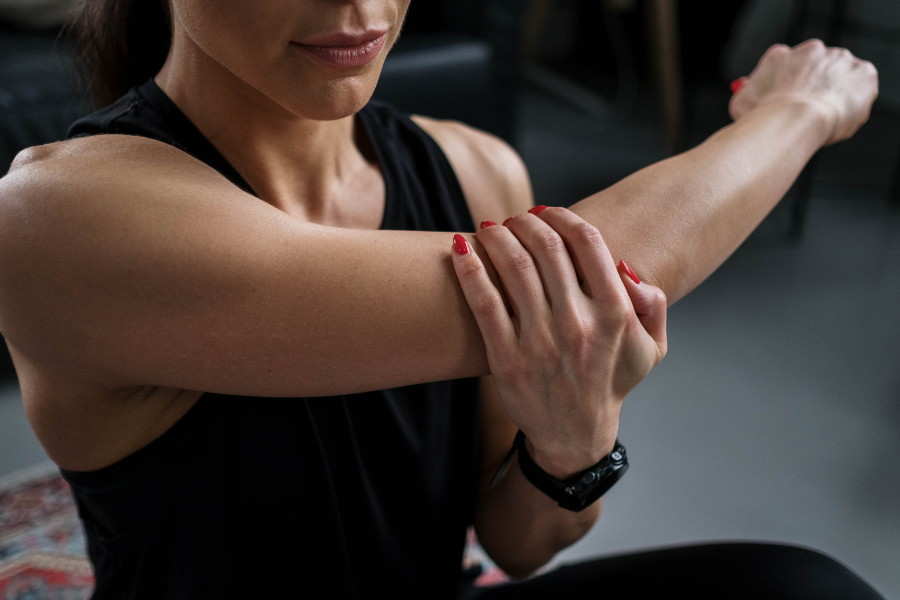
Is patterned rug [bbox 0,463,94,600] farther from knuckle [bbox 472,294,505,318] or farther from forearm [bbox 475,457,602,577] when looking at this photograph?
knuckle [bbox 472,294,505,318]

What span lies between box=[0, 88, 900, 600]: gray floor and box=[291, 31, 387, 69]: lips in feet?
3.71

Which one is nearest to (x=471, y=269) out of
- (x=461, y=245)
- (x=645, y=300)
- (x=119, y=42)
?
(x=461, y=245)

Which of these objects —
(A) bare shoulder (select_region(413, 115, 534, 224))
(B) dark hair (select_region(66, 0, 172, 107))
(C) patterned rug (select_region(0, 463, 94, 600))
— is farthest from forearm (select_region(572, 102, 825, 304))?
(C) patterned rug (select_region(0, 463, 94, 600))

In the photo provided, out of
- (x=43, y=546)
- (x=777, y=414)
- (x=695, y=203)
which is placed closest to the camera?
(x=695, y=203)

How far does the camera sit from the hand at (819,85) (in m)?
0.77

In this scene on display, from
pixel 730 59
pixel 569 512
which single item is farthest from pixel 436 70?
pixel 569 512

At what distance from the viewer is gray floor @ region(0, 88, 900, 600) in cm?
156

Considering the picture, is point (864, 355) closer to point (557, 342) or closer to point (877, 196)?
point (877, 196)

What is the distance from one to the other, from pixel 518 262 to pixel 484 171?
36 cm

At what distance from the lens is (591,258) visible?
58 cm

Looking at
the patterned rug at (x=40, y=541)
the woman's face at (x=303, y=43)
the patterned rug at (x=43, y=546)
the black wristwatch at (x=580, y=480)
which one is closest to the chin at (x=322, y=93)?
A: the woman's face at (x=303, y=43)

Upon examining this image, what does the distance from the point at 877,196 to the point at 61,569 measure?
283cm

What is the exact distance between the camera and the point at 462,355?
23.0 inches

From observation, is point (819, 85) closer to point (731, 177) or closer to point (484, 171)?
point (731, 177)
